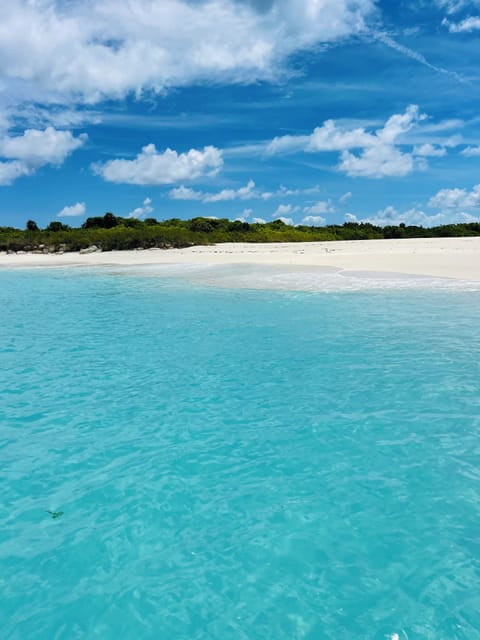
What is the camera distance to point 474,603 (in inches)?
113

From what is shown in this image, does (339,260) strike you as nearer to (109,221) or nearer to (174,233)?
(174,233)

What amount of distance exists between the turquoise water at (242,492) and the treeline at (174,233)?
121 feet

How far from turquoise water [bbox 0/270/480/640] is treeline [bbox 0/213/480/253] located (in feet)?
121

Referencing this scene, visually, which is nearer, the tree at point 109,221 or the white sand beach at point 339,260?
the white sand beach at point 339,260

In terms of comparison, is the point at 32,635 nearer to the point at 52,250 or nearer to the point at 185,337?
the point at 185,337

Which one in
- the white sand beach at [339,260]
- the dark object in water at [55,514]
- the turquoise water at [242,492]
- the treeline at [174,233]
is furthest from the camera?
the treeline at [174,233]

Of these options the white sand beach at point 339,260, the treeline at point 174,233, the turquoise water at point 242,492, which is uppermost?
the treeline at point 174,233

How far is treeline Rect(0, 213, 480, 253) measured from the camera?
4447 cm

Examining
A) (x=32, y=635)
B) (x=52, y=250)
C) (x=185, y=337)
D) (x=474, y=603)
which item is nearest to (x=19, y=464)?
(x=32, y=635)

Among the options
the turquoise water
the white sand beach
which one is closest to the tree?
the white sand beach

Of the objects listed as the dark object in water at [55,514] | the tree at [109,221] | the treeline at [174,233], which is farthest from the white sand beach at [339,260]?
the dark object in water at [55,514]

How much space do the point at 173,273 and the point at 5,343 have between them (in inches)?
647

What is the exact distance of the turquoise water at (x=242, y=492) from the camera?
286 centimetres

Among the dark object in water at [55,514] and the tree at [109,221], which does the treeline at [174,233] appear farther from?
the dark object in water at [55,514]
